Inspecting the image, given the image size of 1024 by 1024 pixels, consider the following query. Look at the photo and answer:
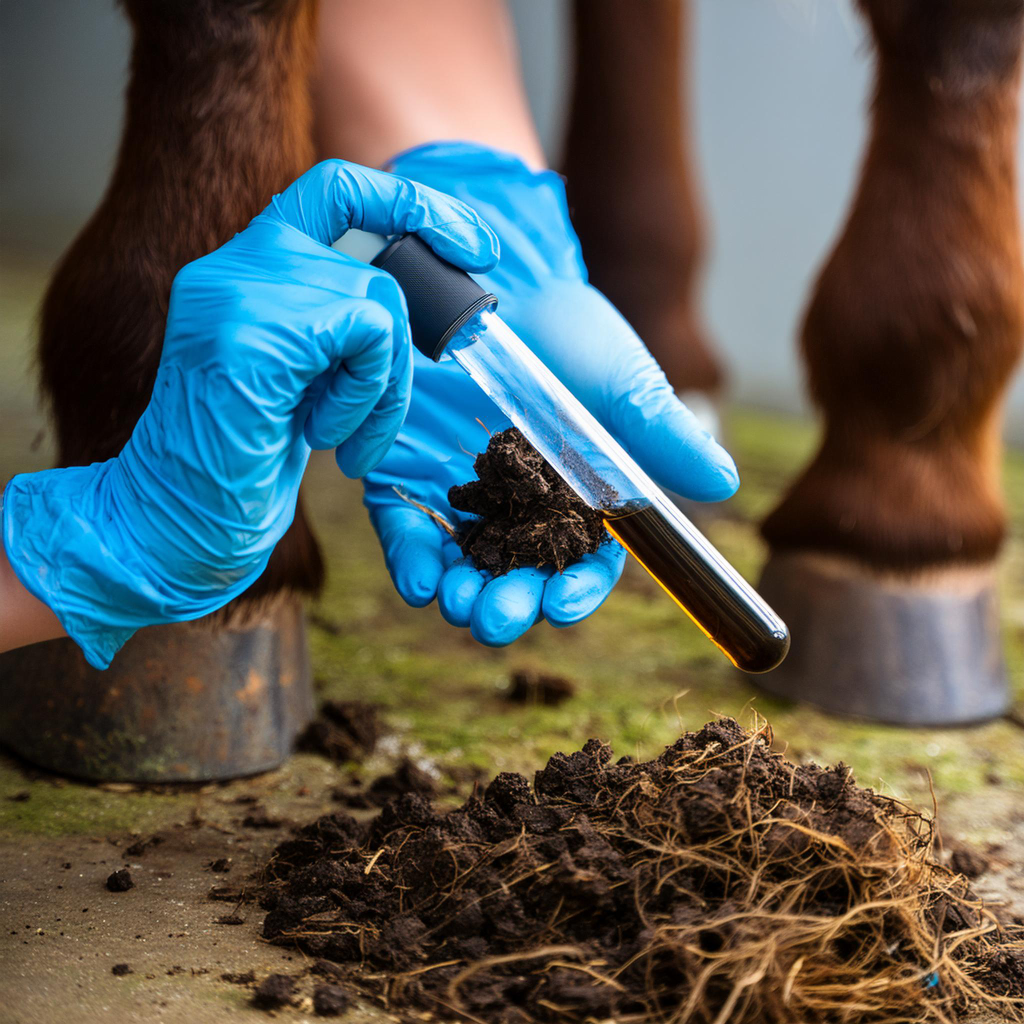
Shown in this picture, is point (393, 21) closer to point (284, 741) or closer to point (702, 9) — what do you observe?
point (284, 741)

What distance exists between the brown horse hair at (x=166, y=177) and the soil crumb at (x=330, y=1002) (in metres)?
0.56

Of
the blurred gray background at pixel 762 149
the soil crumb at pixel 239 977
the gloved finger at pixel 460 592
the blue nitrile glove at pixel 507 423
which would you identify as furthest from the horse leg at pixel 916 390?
the blurred gray background at pixel 762 149

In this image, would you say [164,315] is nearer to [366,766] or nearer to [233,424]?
[233,424]

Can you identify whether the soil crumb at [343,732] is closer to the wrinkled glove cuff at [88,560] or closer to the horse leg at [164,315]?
the horse leg at [164,315]

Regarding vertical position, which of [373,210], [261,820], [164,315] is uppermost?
[373,210]

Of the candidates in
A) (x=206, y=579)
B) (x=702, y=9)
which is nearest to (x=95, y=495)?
(x=206, y=579)

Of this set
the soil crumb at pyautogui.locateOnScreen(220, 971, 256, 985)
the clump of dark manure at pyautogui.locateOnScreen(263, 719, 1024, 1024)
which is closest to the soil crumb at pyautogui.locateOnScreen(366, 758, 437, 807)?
the clump of dark manure at pyautogui.locateOnScreen(263, 719, 1024, 1024)

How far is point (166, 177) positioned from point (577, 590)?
0.57 meters

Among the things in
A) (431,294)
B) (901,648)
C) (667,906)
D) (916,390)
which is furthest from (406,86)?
(667,906)

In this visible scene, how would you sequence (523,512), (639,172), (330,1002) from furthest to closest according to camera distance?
(639,172), (523,512), (330,1002)

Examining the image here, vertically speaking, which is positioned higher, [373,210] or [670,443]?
[373,210]

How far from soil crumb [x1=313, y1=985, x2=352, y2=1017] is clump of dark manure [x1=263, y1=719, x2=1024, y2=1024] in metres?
0.03

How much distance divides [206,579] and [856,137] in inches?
117

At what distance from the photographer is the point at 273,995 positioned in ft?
2.30
